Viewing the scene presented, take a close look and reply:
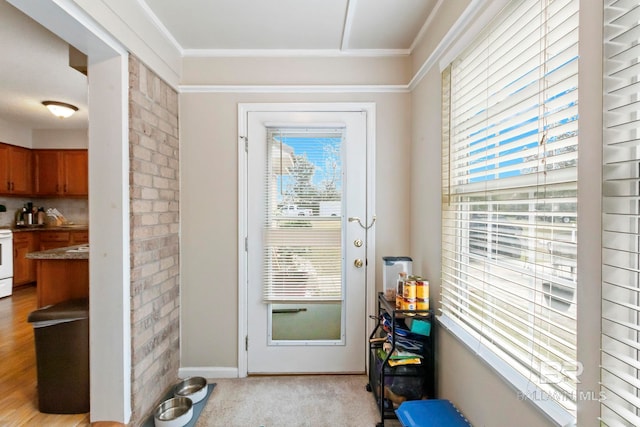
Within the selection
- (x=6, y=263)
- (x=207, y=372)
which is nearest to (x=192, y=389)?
(x=207, y=372)

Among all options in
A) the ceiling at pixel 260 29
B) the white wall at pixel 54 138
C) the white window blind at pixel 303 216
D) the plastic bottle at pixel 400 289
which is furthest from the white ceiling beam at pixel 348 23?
the white wall at pixel 54 138

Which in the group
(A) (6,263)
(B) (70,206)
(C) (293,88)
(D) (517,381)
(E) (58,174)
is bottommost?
(A) (6,263)

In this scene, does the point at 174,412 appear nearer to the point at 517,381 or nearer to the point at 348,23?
the point at 517,381

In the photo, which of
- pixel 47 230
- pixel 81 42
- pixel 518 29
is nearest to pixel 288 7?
pixel 81 42

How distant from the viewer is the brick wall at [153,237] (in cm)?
182

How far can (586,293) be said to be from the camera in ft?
2.78

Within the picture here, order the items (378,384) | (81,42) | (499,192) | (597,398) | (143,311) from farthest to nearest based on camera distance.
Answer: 1. (378,384)
2. (143,311)
3. (81,42)
4. (499,192)
5. (597,398)

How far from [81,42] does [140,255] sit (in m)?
1.18

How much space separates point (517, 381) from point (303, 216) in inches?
64.3

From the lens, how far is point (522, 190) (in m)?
1.14

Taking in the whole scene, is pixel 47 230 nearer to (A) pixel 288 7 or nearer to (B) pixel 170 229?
(B) pixel 170 229

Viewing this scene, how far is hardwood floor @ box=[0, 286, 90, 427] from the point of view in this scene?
73.2 inches

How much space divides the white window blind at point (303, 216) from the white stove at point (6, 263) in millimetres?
4557

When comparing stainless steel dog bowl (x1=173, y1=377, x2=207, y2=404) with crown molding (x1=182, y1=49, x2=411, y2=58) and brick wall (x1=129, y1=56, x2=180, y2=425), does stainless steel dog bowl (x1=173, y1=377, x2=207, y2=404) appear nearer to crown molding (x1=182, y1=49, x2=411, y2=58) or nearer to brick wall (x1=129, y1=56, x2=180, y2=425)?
brick wall (x1=129, y1=56, x2=180, y2=425)
